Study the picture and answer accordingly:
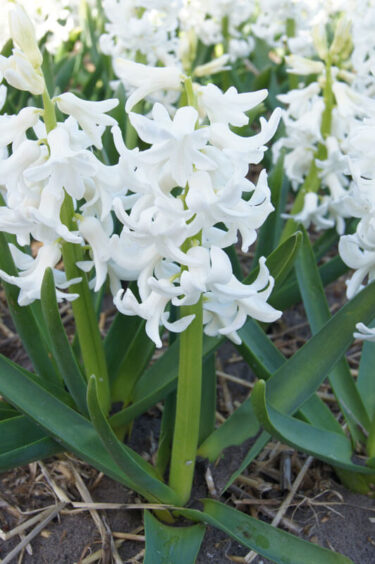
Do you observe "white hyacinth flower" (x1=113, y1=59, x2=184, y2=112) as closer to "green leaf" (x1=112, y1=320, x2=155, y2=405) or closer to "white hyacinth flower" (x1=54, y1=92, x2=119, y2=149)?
"white hyacinth flower" (x1=54, y1=92, x2=119, y2=149)

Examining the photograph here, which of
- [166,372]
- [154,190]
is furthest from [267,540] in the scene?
[154,190]

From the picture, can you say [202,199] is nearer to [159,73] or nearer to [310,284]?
[159,73]

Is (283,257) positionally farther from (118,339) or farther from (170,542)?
(170,542)

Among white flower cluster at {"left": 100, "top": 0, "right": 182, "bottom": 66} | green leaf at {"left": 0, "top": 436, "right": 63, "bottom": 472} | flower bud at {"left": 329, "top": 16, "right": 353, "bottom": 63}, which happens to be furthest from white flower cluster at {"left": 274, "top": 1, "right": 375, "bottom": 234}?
green leaf at {"left": 0, "top": 436, "right": 63, "bottom": 472}

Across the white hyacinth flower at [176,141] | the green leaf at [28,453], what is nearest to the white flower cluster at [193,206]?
the white hyacinth flower at [176,141]

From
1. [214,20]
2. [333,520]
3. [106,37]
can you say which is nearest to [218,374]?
[333,520]
